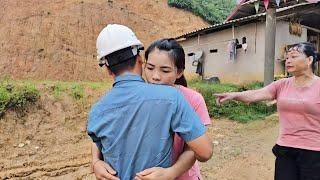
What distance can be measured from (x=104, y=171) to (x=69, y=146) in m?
5.56

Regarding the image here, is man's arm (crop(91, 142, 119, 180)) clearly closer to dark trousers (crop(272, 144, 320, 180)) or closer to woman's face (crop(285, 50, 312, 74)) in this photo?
dark trousers (crop(272, 144, 320, 180))

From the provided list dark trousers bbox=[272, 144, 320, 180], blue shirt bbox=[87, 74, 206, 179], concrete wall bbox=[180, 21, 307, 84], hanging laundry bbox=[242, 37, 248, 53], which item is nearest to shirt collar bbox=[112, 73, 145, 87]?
blue shirt bbox=[87, 74, 206, 179]

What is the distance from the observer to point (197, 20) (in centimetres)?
2383

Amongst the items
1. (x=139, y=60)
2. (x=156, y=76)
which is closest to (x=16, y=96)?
(x=156, y=76)

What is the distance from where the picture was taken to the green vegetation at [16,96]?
7379mm

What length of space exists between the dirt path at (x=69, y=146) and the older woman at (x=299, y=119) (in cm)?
248

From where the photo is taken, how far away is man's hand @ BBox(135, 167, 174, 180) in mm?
1580

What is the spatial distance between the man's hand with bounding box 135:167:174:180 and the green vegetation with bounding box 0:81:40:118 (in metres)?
6.40

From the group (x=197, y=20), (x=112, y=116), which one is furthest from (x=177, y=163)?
(x=197, y=20)

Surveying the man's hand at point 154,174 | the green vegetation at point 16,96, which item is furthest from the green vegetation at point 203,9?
the man's hand at point 154,174

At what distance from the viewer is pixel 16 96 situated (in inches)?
298

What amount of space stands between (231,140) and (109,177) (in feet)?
19.6

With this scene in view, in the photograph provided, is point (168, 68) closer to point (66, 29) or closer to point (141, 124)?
point (141, 124)

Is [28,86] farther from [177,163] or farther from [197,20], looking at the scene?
[197,20]
